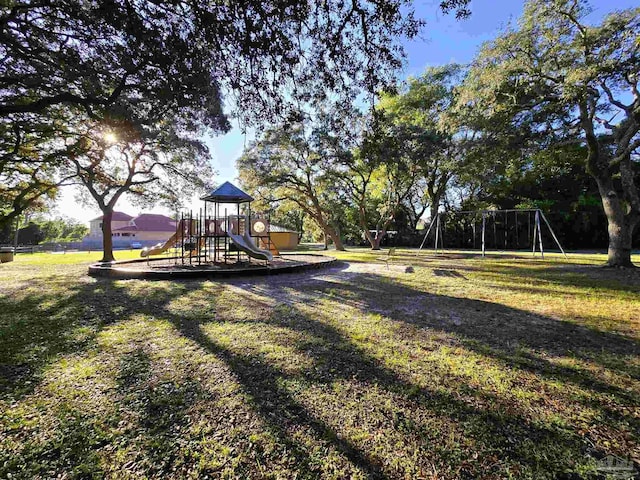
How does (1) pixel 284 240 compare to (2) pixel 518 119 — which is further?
(1) pixel 284 240

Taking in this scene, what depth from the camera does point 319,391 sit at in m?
2.14

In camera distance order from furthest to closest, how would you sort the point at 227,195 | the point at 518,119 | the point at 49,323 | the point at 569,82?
the point at 227,195
the point at 518,119
the point at 569,82
the point at 49,323

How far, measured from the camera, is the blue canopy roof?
33.3 feet

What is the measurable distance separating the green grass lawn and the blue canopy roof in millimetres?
6197

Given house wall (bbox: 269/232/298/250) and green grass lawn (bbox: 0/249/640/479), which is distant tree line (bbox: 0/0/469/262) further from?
house wall (bbox: 269/232/298/250)

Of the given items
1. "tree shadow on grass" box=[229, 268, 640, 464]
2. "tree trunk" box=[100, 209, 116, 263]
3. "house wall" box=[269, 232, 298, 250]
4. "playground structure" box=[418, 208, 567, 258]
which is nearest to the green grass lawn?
"tree shadow on grass" box=[229, 268, 640, 464]

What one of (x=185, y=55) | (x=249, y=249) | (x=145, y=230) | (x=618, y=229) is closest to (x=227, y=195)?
(x=249, y=249)

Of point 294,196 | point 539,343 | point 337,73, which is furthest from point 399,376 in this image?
point 294,196

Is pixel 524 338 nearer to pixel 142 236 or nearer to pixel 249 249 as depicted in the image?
pixel 249 249

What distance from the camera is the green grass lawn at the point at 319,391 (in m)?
1.49

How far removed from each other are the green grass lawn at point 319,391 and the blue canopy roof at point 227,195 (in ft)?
20.3

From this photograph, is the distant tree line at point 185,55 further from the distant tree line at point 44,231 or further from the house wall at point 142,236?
the house wall at point 142,236

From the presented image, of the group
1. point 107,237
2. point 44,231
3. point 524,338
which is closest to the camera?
point 524,338

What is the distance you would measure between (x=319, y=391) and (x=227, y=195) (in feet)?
30.1
